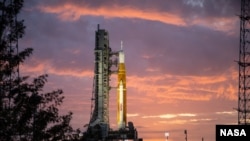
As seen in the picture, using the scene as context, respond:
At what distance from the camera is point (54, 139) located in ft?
106

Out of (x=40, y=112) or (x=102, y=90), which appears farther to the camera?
(x=102, y=90)

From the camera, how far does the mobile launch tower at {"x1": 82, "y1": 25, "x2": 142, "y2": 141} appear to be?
134 meters

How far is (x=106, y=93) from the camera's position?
440ft

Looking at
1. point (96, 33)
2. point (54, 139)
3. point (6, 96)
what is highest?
point (96, 33)

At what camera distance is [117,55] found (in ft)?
459

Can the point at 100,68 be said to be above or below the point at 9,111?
above

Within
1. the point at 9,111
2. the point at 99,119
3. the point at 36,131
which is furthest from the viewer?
the point at 99,119

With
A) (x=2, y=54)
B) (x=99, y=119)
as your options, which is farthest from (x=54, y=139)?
(x=99, y=119)

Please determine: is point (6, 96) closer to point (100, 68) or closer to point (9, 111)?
point (9, 111)

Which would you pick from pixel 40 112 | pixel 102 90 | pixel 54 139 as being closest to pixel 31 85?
pixel 40 112

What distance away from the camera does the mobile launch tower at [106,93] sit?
133750mm

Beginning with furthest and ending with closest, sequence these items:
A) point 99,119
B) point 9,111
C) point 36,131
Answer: point 99,119 → point 36,131 → point 9,111

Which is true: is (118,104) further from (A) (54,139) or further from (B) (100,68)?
(A) (54,139)

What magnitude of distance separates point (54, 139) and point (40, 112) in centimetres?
210
